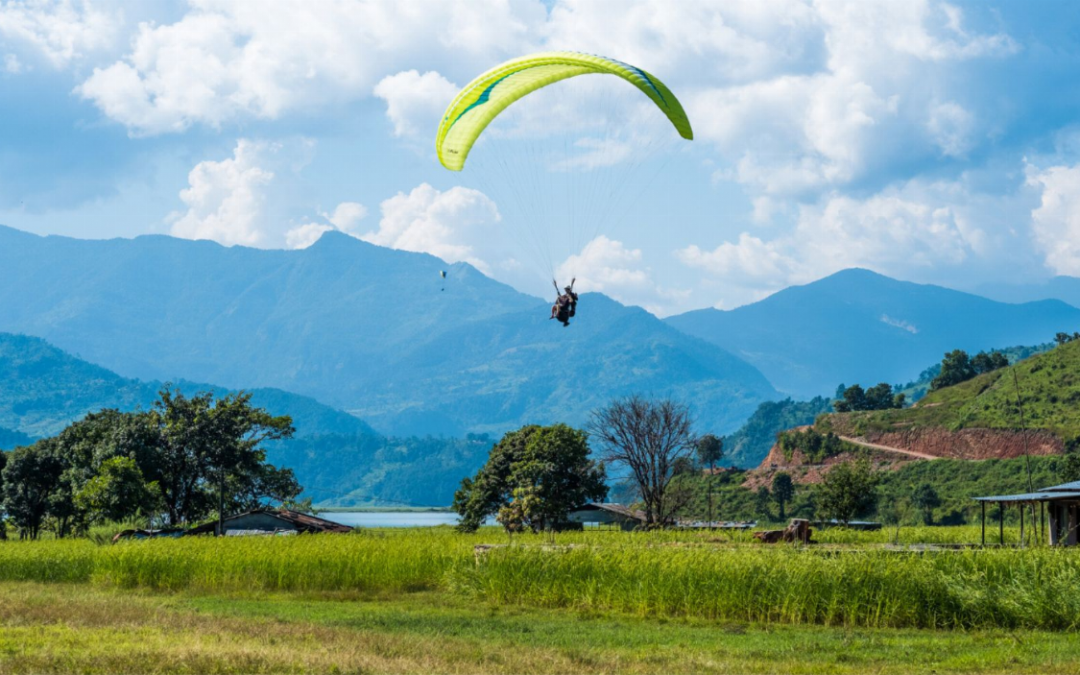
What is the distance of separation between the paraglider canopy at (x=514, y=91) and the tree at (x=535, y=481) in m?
27.6

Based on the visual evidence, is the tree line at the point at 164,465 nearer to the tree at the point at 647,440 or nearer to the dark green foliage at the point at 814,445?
the tree at the point at 647,440

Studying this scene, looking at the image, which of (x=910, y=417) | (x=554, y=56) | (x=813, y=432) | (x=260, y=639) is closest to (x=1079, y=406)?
(x=910, y=417)

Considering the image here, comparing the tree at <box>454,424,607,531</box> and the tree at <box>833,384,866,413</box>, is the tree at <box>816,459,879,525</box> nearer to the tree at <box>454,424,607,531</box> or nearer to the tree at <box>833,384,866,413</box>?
the tree at <box>454,424,607,531</box>

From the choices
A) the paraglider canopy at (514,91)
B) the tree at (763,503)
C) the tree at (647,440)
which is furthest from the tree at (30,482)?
the tree at (763,503)

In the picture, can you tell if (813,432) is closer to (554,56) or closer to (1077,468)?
(1077,468)

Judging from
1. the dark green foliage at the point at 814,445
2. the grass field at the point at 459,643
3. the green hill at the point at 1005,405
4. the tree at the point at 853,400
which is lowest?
the grass field at the point at 459,643

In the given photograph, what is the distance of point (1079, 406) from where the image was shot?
80250 millimetres

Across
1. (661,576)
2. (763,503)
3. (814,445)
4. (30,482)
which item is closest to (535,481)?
(30,482)

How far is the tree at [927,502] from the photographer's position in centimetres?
7119

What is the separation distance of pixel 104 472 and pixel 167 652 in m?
35.8

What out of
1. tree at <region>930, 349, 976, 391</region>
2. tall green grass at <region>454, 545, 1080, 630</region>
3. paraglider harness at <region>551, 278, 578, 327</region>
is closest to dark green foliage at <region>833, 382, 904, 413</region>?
tree at <region>930, 349, 976, 391</region>

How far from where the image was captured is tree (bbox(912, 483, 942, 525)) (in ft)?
234

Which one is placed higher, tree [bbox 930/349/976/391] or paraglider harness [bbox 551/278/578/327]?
tree [bbox 930/349/976/391]

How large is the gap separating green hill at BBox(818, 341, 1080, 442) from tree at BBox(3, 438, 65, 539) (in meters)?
60.7
